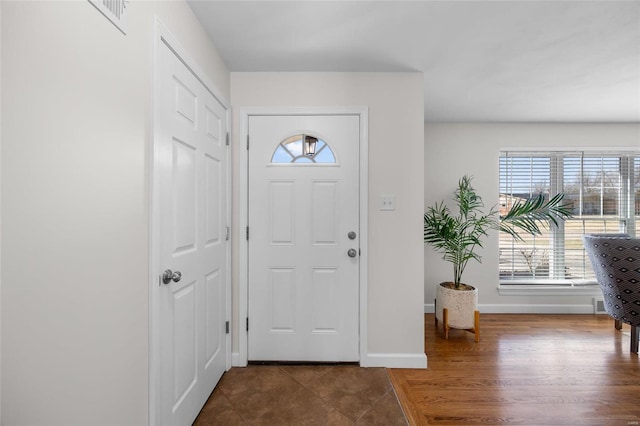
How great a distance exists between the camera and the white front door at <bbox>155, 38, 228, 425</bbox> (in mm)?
1311

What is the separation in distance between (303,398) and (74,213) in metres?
1.69

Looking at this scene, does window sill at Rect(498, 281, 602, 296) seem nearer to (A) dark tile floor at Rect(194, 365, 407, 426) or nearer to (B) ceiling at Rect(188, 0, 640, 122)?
(B) ceiling at Rect(188, 0, 640, 122)

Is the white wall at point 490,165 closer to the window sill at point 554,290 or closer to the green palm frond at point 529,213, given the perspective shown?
the window sill at point 554,290

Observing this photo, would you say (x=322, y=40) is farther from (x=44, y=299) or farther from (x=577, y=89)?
(x=577, y=89)

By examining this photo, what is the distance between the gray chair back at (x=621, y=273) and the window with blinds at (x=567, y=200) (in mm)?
893

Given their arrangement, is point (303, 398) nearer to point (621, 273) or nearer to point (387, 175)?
point (387, 175)

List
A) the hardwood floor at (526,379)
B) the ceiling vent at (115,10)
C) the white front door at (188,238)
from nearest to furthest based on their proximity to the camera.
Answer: the ceiling vent at (115,10) < the white front door at (188,238) < the hardwood floor at (526,379)

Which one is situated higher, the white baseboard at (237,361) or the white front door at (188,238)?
the white front door at (188,238)

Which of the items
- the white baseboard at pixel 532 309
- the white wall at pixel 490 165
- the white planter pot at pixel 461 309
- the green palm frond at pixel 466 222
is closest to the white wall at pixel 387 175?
the white planter pot at pixel 461 309

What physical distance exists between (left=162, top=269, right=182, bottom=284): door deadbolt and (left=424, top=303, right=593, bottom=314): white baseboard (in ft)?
10.0

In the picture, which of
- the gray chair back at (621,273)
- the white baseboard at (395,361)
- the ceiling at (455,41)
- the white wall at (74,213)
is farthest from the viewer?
the gray chair back at (621,273)

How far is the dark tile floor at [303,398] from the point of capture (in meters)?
1.66

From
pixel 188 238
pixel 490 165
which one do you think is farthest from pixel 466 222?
pixel 188 238

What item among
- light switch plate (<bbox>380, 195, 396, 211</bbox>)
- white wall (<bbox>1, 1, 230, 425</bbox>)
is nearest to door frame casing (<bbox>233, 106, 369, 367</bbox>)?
light switch plate (<bbox>380, 195, 396, 211</bbox>)
